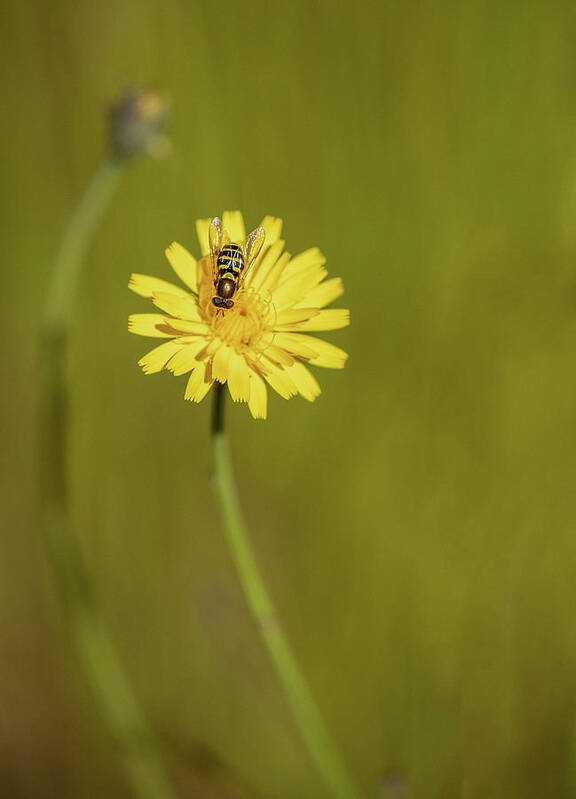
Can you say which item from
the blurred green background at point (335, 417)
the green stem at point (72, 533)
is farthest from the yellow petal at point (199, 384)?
the blurred green background at point (335, 417)

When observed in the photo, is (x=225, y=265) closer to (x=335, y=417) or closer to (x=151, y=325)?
(x=151, y=325)

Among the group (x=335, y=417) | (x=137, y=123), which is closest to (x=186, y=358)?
(x=137, y=123)

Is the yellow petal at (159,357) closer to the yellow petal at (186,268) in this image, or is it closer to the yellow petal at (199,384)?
the yellow petal at (199,384)

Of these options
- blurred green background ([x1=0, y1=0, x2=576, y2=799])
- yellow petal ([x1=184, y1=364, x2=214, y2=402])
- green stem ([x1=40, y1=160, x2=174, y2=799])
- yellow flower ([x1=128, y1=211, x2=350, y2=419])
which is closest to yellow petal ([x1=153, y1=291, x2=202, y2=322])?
yellow flower ([x1=128, y1=211, x2=350, y2=419])

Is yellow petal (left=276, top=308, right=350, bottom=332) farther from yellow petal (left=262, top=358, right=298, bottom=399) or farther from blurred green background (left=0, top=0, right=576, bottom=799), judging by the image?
blurred green background (left=0, top=0, right=576, bottom=799)

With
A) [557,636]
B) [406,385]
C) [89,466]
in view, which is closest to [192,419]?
[89,466]

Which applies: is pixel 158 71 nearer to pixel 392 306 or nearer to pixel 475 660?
pixel 392 306
